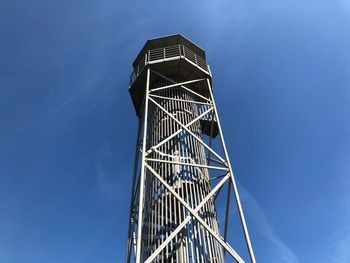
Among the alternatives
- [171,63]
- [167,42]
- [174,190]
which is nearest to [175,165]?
[174,190]

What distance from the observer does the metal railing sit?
14.8 meters

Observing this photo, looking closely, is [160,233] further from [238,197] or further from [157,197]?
[238,197]

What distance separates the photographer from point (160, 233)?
33.4 feet

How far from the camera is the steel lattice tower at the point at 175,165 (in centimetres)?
972

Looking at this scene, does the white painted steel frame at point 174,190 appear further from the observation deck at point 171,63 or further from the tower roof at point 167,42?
the tower roof at point 167,42

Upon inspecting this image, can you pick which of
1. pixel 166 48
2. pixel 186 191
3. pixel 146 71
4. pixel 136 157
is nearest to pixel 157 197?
pixel 186 191

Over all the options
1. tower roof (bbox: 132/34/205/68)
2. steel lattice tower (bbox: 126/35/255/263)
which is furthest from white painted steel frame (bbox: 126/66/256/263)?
tower roof (bbox: 132/34/205/68)

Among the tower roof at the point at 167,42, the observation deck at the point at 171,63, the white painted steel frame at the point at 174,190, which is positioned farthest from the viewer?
the tower roof at the point at 167,42

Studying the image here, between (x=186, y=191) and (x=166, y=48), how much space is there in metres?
8.18

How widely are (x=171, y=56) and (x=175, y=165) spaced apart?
20.4ft

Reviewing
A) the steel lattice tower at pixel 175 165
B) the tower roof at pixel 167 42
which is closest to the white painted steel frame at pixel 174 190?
the steel lattice tower at pixel 175 165

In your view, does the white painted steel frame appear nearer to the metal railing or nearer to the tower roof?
the metal railing

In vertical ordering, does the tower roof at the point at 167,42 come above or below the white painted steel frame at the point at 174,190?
above

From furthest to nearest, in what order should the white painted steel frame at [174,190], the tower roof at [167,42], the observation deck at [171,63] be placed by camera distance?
the tower roof at [167,42], the observation deck at [171,63], the white painted steel frame at [174,190]
